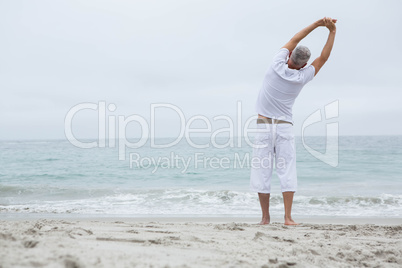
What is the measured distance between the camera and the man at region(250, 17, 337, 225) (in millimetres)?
3477

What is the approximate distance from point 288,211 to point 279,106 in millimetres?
994

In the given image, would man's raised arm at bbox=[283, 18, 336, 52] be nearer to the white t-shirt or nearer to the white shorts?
the white t-shirt

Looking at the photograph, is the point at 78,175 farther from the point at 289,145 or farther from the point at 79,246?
the point at 79,246

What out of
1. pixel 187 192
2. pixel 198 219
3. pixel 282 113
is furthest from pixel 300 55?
pixel 187 192

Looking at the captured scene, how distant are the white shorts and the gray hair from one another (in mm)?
595

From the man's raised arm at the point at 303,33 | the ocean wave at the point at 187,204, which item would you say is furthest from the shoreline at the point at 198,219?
the man's raised arm at the point at 303,33

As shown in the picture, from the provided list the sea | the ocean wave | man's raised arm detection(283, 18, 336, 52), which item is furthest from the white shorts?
the ocean wave

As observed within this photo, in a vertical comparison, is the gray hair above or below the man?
above

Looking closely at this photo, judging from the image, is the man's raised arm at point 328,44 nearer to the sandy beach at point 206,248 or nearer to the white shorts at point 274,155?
the white shorts at point 274,155

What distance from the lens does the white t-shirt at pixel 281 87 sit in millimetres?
3482

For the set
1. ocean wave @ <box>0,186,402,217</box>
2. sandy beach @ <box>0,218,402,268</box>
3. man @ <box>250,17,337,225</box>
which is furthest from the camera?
ocean wave @ <box>0,186,402,217</box>

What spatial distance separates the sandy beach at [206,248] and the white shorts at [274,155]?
0.53 metres

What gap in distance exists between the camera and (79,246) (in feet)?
6.40

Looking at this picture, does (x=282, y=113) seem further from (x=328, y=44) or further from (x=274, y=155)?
(x=328, y=44)
